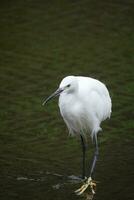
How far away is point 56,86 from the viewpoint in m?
12.2

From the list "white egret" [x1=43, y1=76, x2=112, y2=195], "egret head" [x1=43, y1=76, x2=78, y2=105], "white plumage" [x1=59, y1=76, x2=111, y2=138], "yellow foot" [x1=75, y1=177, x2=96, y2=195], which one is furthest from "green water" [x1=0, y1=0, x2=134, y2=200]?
"egret head" [x1=43, y1=76, x2=78, y2=105]

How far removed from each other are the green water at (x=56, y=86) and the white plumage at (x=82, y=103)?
1.96 ft

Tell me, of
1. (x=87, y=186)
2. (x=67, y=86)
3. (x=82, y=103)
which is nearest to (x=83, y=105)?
(x=82, y=103)

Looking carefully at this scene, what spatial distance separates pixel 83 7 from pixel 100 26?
3.84 feet

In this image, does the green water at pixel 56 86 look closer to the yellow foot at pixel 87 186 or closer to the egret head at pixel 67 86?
the yellow foot at pixel 87 186

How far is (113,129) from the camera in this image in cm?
1065

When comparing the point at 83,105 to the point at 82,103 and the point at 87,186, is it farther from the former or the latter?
the point at 87,186

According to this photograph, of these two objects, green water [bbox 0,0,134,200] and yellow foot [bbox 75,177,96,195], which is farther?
green water [bbox 0,0,134,200]

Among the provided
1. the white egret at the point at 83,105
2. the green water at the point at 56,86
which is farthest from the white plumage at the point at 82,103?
the green water at the point at 56,86

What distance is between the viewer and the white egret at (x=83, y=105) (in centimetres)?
849

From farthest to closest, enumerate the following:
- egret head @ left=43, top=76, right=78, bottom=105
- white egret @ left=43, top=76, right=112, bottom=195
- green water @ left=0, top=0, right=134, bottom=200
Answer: green water @ left=0, top=0, right=134, bottom=200
white egret @ left=43, top=76, right=112, bottom=195
egret head @ left=43, top=76, right=78, bottom=105

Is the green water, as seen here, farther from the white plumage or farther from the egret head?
the egret head

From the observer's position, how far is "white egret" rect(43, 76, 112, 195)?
8.49m

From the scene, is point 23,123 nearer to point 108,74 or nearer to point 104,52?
point 108,74
